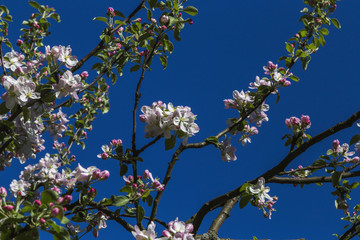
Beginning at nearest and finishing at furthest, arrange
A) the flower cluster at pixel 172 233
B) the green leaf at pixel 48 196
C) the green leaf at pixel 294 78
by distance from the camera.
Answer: the green leaf at pixel 48 196
the flower cluster at pixel 172 233
the green leaf at pixel 294 78

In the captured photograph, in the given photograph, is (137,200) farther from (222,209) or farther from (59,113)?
(59,113)

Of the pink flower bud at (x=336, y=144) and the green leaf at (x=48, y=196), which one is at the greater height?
the pink flower bud at (x=336, y=144)

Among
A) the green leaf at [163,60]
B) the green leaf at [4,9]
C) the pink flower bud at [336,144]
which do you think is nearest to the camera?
the pink flower bud at [336,144]

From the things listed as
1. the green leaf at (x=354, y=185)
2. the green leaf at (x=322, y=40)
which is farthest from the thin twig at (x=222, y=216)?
the green leaf at (x=322, y=40)

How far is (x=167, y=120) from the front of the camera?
1834mm

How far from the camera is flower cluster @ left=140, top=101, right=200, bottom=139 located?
1.82 metres

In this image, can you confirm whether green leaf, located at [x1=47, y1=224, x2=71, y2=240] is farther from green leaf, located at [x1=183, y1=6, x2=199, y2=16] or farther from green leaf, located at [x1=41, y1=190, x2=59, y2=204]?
green leaf, located at [x1=183, y1=6, x2=199, y2=16]

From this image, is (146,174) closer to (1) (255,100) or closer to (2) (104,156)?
(2) (104,156)

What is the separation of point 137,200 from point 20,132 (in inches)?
38.8

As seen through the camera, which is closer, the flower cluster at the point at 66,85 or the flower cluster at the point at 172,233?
the flower cluster at the point at 172,233

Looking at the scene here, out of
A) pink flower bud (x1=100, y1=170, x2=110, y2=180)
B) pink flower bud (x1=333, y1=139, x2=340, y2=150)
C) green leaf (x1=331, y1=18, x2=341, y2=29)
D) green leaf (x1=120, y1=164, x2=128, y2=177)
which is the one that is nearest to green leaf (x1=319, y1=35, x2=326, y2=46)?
green leaf (x1=331, y1=18, x2=341, y2=29)

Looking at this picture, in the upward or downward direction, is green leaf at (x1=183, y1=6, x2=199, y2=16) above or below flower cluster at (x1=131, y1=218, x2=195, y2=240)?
above

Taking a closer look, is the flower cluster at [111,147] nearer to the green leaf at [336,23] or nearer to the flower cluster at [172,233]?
the flower cluster at [172,233]

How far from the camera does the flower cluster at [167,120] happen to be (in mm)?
1817
